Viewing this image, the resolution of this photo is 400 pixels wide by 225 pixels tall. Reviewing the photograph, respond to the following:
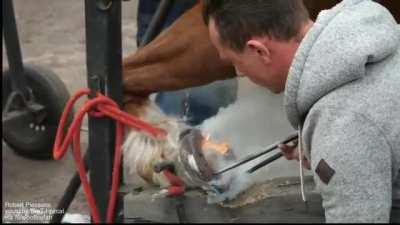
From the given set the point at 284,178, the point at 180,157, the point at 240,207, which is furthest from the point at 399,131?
the point at 284,178

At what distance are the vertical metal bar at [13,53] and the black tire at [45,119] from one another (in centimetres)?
7

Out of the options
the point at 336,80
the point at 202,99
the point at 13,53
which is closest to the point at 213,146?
the point at 336,80

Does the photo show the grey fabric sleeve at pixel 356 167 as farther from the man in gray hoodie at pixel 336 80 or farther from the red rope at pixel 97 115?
the red rope at pixel 97 115

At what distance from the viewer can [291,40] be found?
1343 mm

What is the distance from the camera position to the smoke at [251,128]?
1985 millimetres

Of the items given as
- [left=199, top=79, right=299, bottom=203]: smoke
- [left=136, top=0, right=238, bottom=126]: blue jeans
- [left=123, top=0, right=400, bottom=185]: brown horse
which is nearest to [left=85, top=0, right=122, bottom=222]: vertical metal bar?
[left=123, top=0, right=400, bottom=185]: brown horse

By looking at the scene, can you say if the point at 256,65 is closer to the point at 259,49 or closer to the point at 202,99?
the point at 259,49

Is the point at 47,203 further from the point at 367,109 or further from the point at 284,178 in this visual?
the point at 367,109

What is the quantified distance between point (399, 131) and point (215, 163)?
513 millimetres

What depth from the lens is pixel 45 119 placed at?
9.53 feet

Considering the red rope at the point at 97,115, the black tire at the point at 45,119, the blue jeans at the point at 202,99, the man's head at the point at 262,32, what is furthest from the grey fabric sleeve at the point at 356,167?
the black tire at the point at 45,119

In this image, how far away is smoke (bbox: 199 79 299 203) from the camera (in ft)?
6.51

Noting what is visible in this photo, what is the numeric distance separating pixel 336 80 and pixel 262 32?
18cm

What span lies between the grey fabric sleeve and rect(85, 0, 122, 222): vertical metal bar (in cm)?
38
